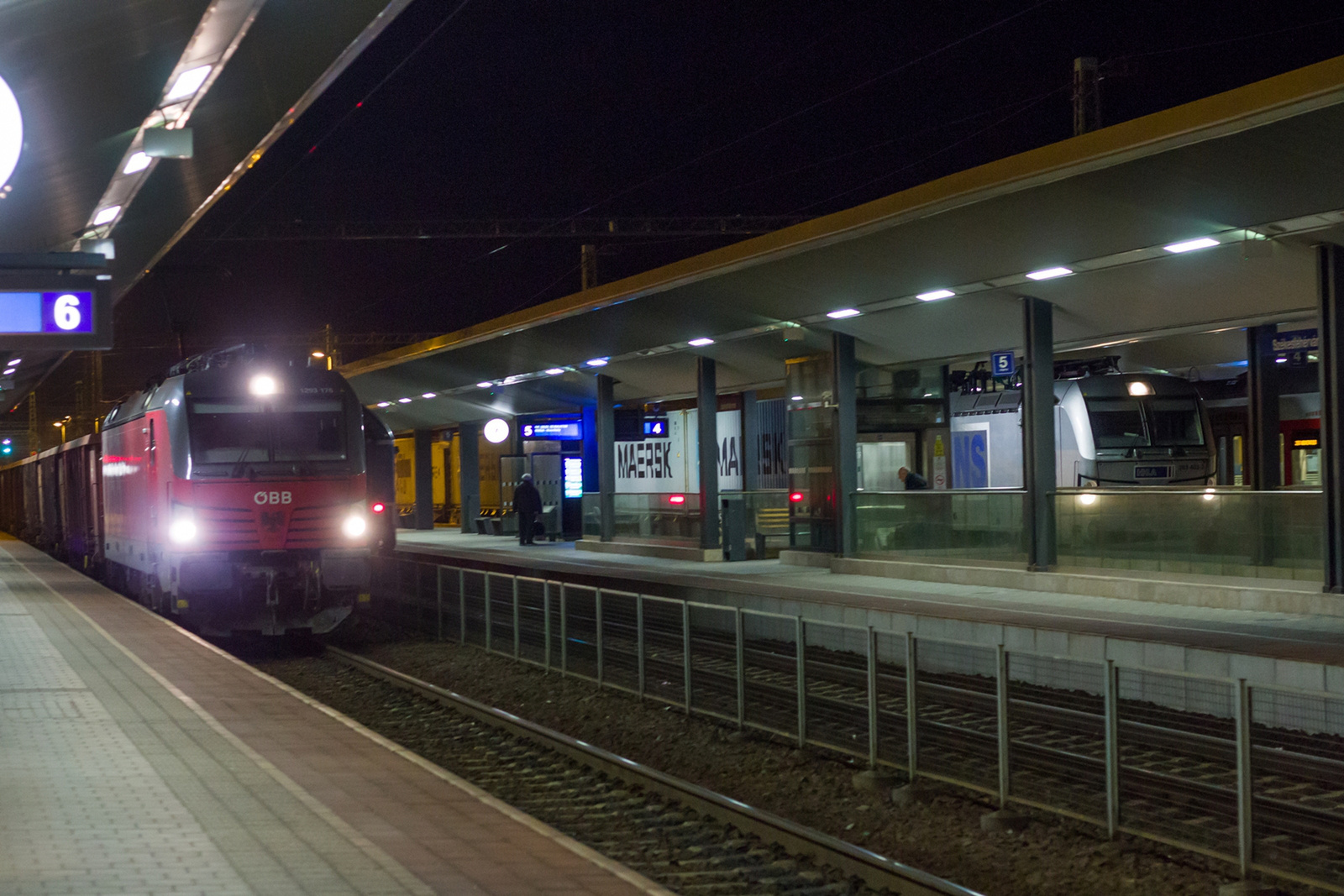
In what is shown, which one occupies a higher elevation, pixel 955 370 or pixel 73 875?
pixel 955 370

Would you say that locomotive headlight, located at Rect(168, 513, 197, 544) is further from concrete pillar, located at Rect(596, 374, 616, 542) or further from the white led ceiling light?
concrete pillar, located at Rect(596, 374, 616, 542)

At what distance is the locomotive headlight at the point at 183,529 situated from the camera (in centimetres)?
1555

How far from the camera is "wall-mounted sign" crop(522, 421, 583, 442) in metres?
30.3

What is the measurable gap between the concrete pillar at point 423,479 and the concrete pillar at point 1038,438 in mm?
26510

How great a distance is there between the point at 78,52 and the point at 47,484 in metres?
30.1

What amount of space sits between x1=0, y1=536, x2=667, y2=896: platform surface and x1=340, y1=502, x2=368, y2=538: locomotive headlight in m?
4.26

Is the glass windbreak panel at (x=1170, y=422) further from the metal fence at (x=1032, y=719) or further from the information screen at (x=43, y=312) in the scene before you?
the information screen at (x=43, y=312)

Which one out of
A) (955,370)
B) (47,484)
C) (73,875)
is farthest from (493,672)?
(47,484)

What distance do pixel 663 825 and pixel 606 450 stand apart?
18.7 m

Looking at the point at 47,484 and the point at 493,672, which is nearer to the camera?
the point at 493,672

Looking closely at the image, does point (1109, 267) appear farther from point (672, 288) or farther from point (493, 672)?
point (493, 672)

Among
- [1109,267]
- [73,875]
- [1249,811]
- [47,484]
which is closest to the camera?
[73,875]

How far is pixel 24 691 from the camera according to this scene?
1135cm

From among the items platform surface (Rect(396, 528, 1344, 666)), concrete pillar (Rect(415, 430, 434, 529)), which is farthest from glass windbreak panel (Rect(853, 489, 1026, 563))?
concrete pillar (Rect(415, 430, 434, 529))
